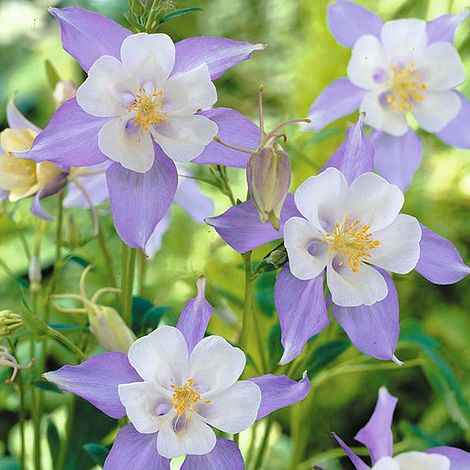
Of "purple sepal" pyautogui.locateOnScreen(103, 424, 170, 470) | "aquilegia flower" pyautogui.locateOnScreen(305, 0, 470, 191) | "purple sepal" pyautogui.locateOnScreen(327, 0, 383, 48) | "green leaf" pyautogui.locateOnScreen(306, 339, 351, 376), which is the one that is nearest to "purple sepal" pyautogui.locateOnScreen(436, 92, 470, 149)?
"aquilegia flower" pyautogui.locateOnScreen(305, 0, 470, 191)

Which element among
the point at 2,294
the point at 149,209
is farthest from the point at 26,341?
the point at 2,294

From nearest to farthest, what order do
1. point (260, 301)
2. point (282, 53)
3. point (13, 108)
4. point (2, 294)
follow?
point (13, 108)
point (260, 301)
point (2, 294)
point (282, 53)

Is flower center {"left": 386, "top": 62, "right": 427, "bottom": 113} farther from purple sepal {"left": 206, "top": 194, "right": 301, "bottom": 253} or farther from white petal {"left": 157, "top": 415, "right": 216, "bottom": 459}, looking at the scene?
white petal {"left": 157, "top": 415, "right": 216, "bottom": 459}

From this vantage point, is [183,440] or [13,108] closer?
[183,440]

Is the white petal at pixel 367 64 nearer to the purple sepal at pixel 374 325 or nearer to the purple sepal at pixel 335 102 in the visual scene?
the purple sepal at pixel 335 102

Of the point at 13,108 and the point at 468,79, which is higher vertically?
the point at 13,108

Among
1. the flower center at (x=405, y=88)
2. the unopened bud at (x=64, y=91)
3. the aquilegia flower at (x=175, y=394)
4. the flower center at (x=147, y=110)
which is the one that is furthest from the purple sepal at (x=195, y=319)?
the flower center at (x=405, y=88)

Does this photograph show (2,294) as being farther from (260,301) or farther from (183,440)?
(183,440)
